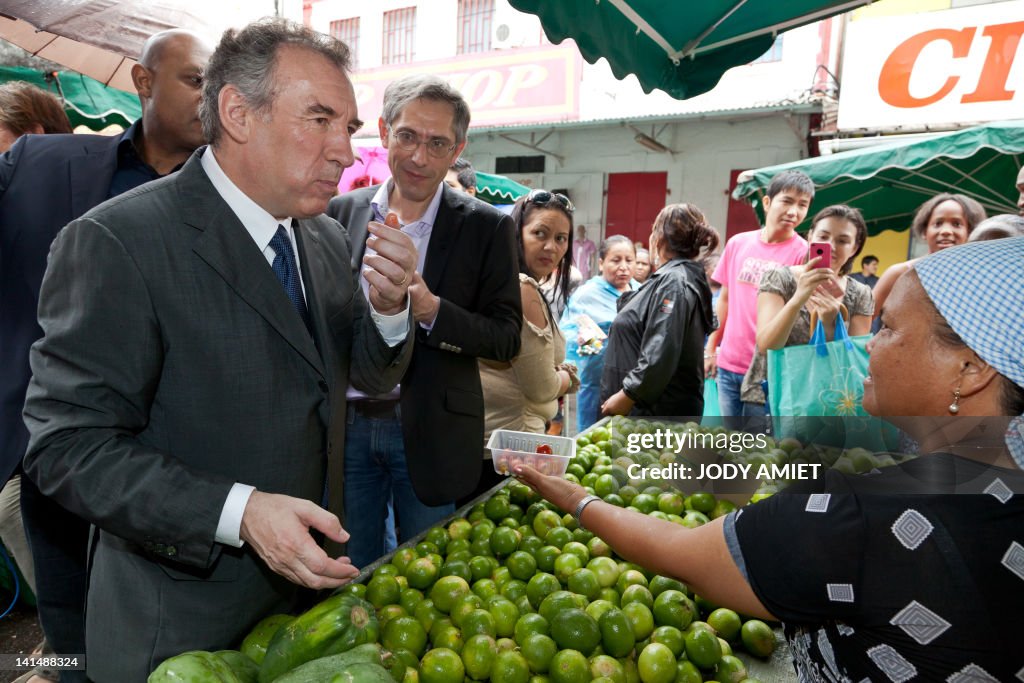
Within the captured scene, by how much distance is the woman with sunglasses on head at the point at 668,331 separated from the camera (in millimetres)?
3682

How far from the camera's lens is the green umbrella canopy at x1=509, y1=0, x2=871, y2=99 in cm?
313

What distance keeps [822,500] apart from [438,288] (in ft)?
5.69

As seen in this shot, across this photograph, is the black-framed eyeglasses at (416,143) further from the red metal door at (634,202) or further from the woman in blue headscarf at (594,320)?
the red metal door at (634,202)

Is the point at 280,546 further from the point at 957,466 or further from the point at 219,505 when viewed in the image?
the point at 957,466

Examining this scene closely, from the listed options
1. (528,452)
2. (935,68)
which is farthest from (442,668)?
(935,68)

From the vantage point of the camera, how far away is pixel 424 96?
2.50 metres

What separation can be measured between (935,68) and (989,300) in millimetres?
9476

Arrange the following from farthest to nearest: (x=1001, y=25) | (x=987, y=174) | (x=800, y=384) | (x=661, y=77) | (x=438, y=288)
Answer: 1. (x=1001, y=25)
2. (x=987, y=174)
3. (x=661, y=77)
4. (x=800, y=384)
5. (x=438, y=288)

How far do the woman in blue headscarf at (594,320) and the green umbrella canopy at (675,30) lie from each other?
77.9 inches

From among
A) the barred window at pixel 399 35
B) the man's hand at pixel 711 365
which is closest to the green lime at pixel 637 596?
the man's hand at pixel 711 365

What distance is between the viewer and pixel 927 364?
1307 millimetres

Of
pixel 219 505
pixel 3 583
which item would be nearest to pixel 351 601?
pixel 219 505

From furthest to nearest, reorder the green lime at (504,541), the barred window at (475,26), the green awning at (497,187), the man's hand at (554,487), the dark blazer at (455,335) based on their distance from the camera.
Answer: the barred window at (475,26), the green awning at (497,187), the dark blazer at (455,335), the green lime at (504,541), the man's hand at (554,487)

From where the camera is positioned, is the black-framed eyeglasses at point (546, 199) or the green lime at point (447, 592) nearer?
the green lime at point (447, 592)
